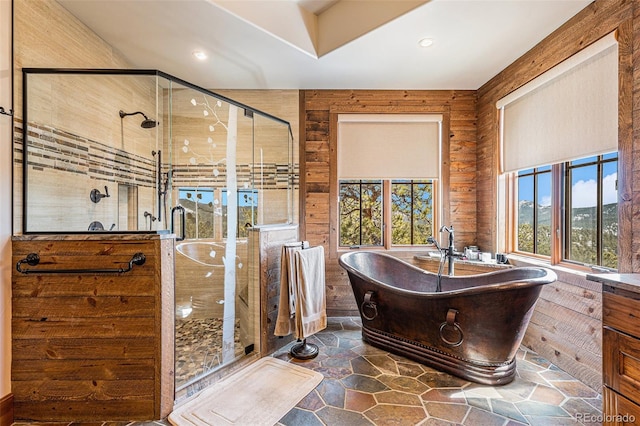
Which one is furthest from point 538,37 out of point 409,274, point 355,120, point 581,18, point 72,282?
point 72,282

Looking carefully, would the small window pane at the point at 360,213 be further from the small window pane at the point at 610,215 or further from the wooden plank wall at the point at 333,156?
the small window pane at the point at 610,215

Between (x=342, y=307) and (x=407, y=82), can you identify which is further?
(x=342, y=307)

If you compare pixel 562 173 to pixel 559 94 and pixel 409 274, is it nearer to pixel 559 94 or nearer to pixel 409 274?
pixel 559 94

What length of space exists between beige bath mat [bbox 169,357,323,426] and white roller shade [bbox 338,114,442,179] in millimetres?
2111

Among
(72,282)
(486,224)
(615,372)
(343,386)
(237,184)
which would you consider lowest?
(343,386)

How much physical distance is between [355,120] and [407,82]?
68cm

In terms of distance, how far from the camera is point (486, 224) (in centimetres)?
316

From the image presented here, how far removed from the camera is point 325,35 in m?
2.49

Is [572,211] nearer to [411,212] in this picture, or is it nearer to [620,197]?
[620,197]

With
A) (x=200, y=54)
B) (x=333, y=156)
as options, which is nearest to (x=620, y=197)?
(x=333, y=156)

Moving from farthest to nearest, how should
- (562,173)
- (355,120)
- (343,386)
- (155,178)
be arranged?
(355,120), (562,173), (155,178), (343,386)

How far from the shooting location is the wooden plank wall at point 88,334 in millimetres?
1682

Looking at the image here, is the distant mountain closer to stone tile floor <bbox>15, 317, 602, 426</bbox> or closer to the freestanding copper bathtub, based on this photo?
the freestanding copper bathtub

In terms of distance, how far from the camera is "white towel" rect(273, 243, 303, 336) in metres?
2.35
